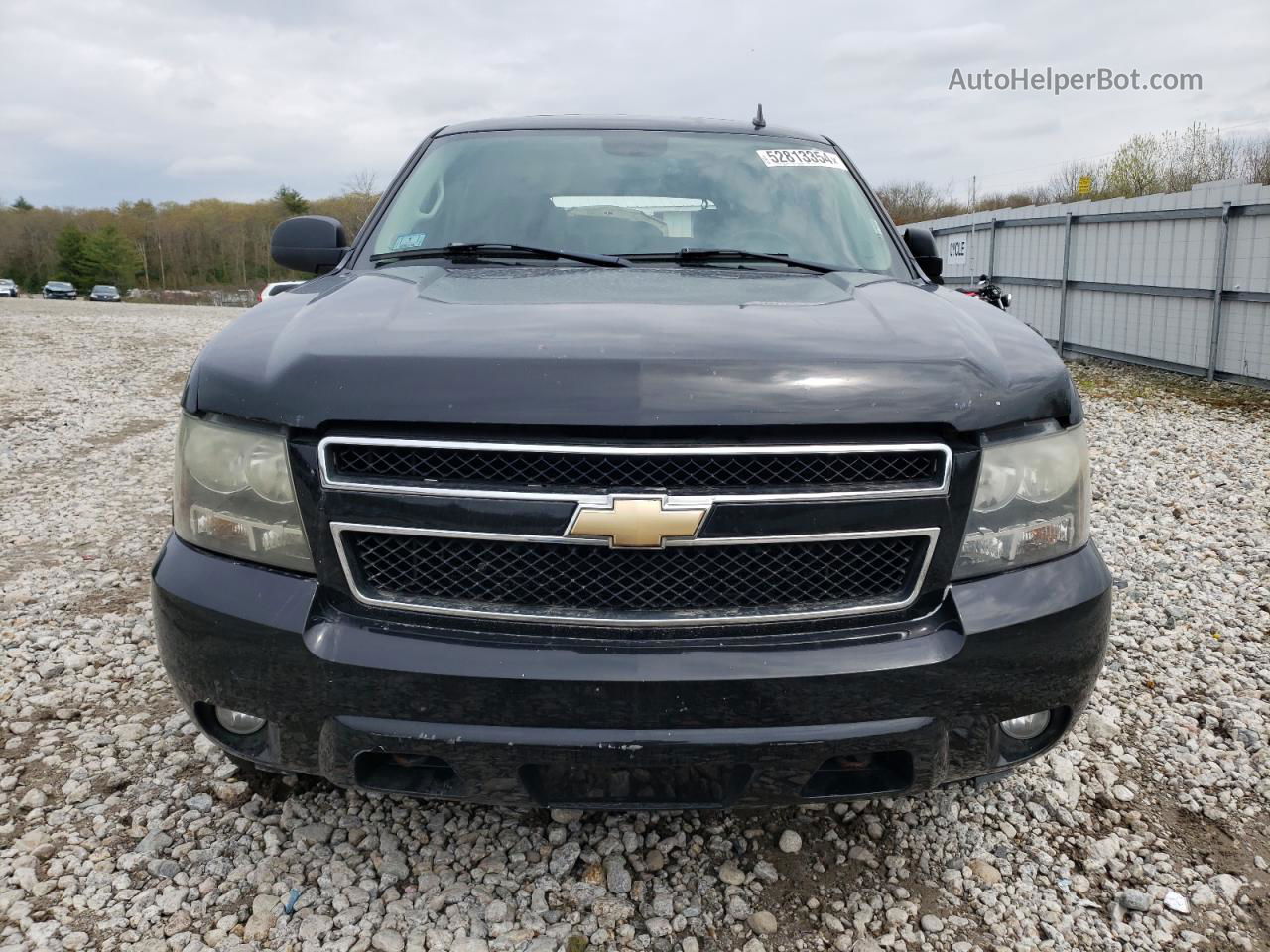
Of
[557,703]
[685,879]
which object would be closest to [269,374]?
[557,703]

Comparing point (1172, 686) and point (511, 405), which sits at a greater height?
point (511, 405)

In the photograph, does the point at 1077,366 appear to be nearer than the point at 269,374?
No

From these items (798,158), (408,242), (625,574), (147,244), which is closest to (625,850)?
(625,574)

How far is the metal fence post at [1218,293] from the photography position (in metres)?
10.4

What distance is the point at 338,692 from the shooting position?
69.7 inches

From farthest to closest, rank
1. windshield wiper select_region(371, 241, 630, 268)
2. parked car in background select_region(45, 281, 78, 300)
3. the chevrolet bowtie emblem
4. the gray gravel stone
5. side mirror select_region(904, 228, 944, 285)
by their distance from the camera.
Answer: parked car in background select_region(45, 281, 78, 300), side mirror select_region(904, 228, 944, 285), windshield wiper select_region(371, 241, 630, 268), the gray gravel stone, the chevrolet bowtie emblem

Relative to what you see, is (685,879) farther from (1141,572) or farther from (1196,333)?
(1196,333)

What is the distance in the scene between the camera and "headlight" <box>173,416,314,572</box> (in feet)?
6.04

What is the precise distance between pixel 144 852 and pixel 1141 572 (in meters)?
4.37

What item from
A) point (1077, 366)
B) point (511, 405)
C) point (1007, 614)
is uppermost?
point (511, 405)

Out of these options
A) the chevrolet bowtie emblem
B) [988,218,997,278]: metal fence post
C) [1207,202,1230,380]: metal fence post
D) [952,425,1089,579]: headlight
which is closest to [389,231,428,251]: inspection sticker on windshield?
the chevrolet bowtie emblem

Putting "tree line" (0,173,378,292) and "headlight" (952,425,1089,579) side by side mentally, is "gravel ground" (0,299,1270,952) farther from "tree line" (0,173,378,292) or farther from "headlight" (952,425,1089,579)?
"tree line" (0,173,378,292)

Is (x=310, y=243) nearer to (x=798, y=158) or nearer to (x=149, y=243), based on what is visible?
(x=798, y=158)

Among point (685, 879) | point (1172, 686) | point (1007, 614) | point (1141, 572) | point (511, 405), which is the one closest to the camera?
point (511, 405)
